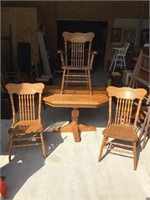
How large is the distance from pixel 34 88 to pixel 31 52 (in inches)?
140

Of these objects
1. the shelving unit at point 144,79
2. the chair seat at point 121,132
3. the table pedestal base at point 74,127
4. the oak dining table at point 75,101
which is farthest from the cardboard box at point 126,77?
the chair seat at point 121,132

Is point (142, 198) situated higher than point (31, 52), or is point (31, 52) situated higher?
point (31, 52)

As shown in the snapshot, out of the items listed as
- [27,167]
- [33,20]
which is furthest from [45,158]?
[33,20]

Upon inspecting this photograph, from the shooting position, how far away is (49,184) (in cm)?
248

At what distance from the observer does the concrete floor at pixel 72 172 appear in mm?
2359

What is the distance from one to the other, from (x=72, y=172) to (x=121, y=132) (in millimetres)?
815

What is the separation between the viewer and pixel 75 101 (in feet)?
11.3

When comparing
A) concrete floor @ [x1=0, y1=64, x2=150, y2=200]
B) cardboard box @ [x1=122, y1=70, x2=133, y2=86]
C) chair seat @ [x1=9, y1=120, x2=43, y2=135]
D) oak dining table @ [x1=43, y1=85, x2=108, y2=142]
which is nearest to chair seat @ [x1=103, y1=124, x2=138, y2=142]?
concrete floor @ [x1=0, y1=64, x2=150, y2=200]

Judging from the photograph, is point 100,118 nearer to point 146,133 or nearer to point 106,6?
→ point 146,133

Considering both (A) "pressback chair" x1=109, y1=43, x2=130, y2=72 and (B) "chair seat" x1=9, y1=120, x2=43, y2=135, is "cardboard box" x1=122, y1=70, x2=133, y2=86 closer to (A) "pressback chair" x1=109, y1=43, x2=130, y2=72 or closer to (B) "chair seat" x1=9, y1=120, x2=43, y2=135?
(A) "pressback chair" x1=109, y1=43, x2=130, y2=72

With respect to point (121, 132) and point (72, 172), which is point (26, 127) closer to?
point (72, 172)

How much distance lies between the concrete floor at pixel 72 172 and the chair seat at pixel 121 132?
0.39 meters

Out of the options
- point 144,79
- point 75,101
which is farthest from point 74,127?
point 144,79

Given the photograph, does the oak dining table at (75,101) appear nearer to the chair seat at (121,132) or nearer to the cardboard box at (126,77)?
the chair seat at (121,132)
